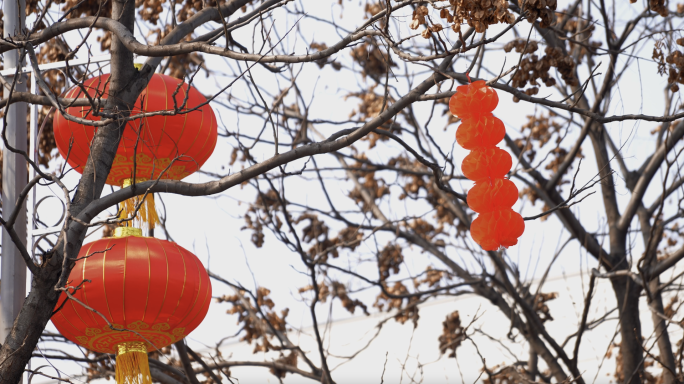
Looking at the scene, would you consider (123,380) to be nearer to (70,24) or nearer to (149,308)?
(149,308)

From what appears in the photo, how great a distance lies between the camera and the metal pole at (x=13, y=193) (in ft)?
12.0

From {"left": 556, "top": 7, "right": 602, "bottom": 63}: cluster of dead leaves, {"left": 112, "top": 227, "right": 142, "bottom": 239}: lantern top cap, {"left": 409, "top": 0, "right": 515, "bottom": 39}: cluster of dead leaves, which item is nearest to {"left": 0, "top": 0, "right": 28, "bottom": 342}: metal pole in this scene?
{"left": 112, "top": 227, "right": 142, "bottom": 239}: lantern top cap

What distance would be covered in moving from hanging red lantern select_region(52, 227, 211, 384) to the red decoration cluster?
146cm

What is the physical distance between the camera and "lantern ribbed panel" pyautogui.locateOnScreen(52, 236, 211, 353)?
3.16 m

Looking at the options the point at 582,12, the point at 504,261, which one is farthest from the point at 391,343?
the point at 582,12

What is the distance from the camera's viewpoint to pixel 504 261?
6547mm

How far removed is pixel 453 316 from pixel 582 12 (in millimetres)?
3333

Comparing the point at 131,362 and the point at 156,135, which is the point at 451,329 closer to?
the point at 131,362

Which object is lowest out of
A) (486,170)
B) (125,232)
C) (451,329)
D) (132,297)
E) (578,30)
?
(132,297)


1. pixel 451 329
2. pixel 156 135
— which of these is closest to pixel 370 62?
pixel 451 329

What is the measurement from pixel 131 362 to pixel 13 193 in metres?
1.23

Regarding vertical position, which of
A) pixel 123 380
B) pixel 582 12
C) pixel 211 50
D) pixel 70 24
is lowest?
pixel 123 380

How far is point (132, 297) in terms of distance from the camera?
10.4ft

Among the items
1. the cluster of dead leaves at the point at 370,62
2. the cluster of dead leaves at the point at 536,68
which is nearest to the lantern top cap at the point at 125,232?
the cluster of dead leaves at the point at 536,68
